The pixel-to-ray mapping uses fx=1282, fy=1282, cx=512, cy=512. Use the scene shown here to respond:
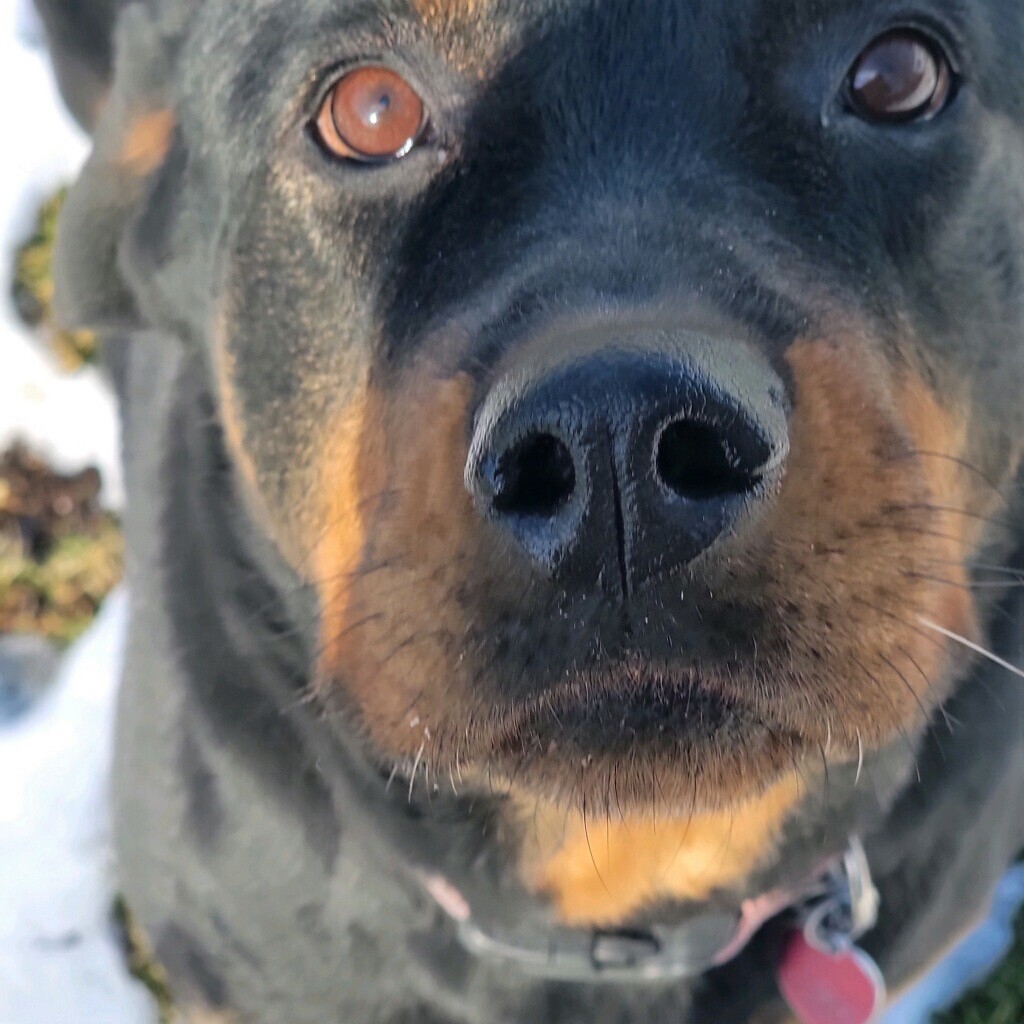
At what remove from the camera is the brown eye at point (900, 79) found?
1397 millimetres

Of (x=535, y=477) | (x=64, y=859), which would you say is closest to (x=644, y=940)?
(x=535, y=477)

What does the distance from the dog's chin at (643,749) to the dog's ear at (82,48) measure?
213 centimetres

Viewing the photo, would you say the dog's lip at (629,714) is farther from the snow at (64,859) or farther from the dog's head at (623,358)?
the snow at (64,859)

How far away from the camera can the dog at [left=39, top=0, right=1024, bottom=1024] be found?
1.12 m

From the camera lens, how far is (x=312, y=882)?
6.16 ft

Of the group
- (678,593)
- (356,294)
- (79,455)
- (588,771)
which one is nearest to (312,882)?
(588,771)

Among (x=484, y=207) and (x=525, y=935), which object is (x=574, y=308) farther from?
(x=525, y=935)

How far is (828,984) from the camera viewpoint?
5.92 ft

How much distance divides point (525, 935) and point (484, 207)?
38.1 inches

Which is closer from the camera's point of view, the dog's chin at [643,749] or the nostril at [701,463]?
the nostril at [701,463]

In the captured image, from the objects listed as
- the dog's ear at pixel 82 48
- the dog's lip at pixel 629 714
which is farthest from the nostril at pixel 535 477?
the dog's ear at pixel 82 48

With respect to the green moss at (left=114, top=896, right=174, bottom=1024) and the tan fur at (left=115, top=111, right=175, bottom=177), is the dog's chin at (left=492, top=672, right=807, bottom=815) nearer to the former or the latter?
the tan fur at (left=115, top=111, right=175, bottom=177)

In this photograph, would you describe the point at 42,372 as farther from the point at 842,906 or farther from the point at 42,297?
the point at 842,906

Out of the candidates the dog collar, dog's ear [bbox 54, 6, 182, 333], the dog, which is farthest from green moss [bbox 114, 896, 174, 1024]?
dog's ear [bbox 54, 6, 182, 333]
